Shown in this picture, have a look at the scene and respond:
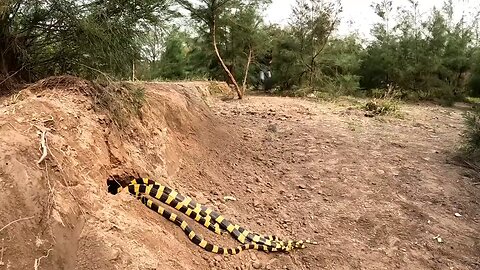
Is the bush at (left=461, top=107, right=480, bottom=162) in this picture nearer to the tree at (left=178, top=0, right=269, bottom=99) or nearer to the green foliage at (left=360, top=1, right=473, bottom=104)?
the tree at (left=178, top=0, right=269, bottom=99)

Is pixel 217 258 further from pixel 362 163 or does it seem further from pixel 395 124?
pixel 395 124

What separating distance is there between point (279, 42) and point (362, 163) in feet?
32.3

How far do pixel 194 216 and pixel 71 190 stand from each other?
159cm

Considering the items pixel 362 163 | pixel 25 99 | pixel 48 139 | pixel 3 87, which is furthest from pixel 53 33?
pixel 362 163

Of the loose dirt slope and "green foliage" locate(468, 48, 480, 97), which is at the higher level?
"green foliage" locate(468, 48, 480, 97)

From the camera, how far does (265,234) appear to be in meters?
5.20

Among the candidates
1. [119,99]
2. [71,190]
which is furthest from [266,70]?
[71,190]

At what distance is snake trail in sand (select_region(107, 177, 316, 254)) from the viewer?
14.8ft

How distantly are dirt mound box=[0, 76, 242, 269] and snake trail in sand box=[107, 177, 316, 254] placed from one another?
13cm

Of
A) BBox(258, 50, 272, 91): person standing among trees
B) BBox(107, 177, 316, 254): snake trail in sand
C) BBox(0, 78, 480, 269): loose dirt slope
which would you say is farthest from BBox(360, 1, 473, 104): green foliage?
BBox(107, 177, 316, 254): snake trail in sand

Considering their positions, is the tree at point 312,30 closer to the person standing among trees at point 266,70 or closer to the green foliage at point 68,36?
the person standing among trees at point 266,70

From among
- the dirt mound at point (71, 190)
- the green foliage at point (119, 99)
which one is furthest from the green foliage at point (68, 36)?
the dirt mound at point (71, 190)

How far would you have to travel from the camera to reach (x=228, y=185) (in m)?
5.99

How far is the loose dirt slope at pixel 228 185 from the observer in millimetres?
3355
